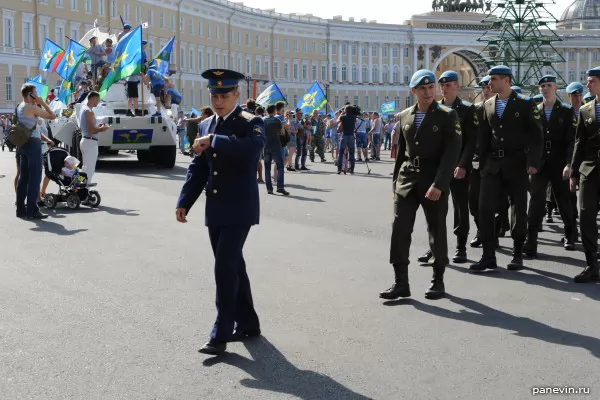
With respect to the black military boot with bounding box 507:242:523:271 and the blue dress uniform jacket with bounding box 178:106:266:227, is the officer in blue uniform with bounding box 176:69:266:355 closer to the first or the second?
the blue dress uniform jacket with bounding box 178:106:266:227

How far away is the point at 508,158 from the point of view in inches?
329

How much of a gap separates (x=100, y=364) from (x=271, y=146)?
40.2 ft

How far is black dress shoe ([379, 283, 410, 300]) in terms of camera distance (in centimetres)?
698

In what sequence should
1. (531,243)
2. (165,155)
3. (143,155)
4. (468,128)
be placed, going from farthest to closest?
(143,155) → (165,155) → (531,243) → (468,128)

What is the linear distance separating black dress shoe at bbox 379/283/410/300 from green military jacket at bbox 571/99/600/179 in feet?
7.06

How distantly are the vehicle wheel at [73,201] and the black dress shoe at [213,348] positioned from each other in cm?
860

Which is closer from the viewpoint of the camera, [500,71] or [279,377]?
[279,377]

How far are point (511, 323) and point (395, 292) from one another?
1069 millimetres

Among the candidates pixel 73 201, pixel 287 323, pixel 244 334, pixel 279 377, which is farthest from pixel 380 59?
pixel 279 377

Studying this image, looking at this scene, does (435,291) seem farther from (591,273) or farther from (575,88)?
(575,88)

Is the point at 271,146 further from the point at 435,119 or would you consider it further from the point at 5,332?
the point at 5,332

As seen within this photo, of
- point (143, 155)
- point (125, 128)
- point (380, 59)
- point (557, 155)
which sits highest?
point (380, 59)

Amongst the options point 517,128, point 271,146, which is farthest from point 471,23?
point 517,128

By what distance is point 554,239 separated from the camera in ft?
35.0
